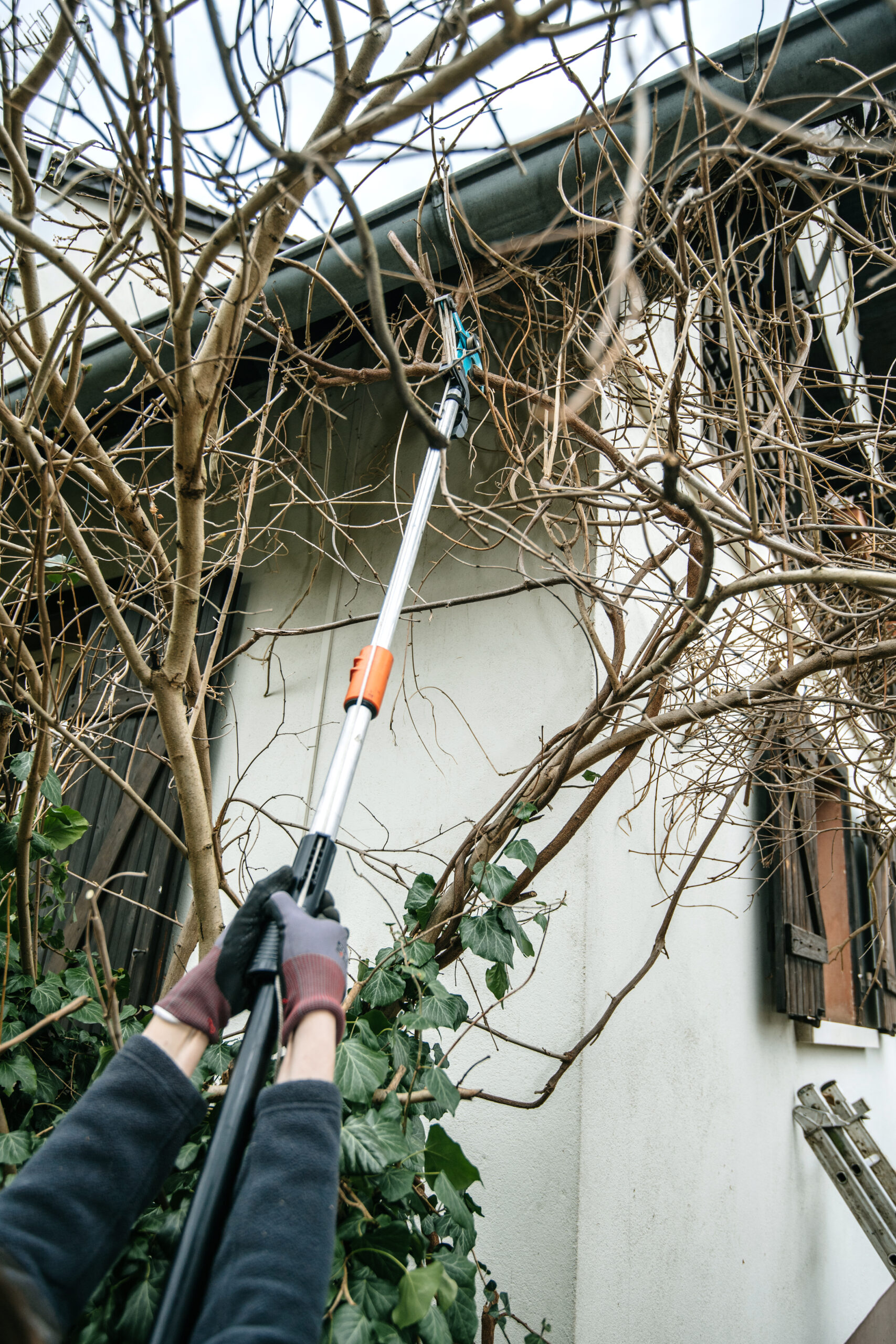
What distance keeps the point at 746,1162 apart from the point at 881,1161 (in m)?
1.18

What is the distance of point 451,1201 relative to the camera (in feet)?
4.97

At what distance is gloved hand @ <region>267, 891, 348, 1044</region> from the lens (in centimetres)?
99

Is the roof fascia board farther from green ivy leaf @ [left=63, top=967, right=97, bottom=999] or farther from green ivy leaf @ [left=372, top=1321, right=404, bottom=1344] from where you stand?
green ivy leaf @ [left=372, top=1321, right=404, bottom=1344]

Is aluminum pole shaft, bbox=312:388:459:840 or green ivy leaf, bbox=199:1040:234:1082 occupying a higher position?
aluminum pole shaft, bbox=312:388:459:840

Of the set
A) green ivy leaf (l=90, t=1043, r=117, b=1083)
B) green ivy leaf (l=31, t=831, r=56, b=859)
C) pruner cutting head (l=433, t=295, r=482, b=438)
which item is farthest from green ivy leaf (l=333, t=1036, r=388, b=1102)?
pruner cutting head (l=433, t=295, r=482, b=438)

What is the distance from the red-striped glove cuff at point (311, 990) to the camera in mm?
984

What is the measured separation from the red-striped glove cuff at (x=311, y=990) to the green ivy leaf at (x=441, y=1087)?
2.37ft

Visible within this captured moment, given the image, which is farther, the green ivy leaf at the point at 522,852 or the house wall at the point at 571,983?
the house wall at the point at 571,983

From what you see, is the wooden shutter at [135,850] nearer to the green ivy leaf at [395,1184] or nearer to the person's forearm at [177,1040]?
the green ivy leaf at [395,1184]

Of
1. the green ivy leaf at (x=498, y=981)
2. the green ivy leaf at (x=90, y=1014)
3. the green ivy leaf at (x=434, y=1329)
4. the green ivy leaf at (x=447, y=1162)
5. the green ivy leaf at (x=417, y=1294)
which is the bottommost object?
the green ivy leaf at (x=434, y=1329)

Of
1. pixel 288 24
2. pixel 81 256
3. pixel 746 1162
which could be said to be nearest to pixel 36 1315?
pixel 288 24

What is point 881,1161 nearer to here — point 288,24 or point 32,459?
point 32,459

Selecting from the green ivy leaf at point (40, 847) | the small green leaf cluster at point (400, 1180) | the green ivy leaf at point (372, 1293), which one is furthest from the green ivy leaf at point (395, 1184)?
the green ivy leaf at point (40, 847)

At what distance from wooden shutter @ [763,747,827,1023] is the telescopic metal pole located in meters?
2.38
